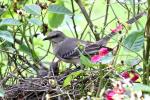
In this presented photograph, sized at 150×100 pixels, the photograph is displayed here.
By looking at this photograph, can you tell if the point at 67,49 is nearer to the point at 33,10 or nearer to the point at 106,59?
the point at 33,10

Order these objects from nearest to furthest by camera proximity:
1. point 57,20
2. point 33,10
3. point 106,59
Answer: point 106,59 < point 33,10 < point 57,20

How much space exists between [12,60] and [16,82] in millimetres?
171

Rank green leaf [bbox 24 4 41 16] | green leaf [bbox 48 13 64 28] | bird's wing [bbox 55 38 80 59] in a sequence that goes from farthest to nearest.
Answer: bird's wing [bbox 55 38 80 59] → green leaf [bbox 48 13 64 28] → green leaf [bbox 24 4 41 16]

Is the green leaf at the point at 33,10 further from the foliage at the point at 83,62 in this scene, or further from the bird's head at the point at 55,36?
the bird's head at the point at 55,36

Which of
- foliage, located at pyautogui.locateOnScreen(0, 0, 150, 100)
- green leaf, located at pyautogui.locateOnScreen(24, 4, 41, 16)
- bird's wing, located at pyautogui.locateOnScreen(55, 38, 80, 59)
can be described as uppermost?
green leaf, located at pyautogui.locateOnScreen(24, 4, 41, 16)

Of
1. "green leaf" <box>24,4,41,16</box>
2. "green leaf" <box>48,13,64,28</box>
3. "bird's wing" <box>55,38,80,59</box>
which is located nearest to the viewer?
"green leaf" <box>24,4,41,16</box>

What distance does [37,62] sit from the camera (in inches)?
119

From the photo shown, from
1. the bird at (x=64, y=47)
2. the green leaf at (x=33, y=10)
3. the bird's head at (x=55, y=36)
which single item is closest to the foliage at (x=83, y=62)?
the green leaf at (x=33, y=10)

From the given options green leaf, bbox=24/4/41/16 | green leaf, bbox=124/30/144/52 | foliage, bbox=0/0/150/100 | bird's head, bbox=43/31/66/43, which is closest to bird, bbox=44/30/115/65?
bird's head, bbox=43/31/66/43

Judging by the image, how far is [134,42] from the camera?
162 cm

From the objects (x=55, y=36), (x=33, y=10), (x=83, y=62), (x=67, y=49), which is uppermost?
(x=33, y=10)

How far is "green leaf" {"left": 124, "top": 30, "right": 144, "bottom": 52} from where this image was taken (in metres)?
1.62

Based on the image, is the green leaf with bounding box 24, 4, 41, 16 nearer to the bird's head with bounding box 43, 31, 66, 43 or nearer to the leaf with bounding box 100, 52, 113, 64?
the leaf with bounding box 100, 52, 113, 64

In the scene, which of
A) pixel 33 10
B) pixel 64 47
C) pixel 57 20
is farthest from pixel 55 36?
pixel 33 10
